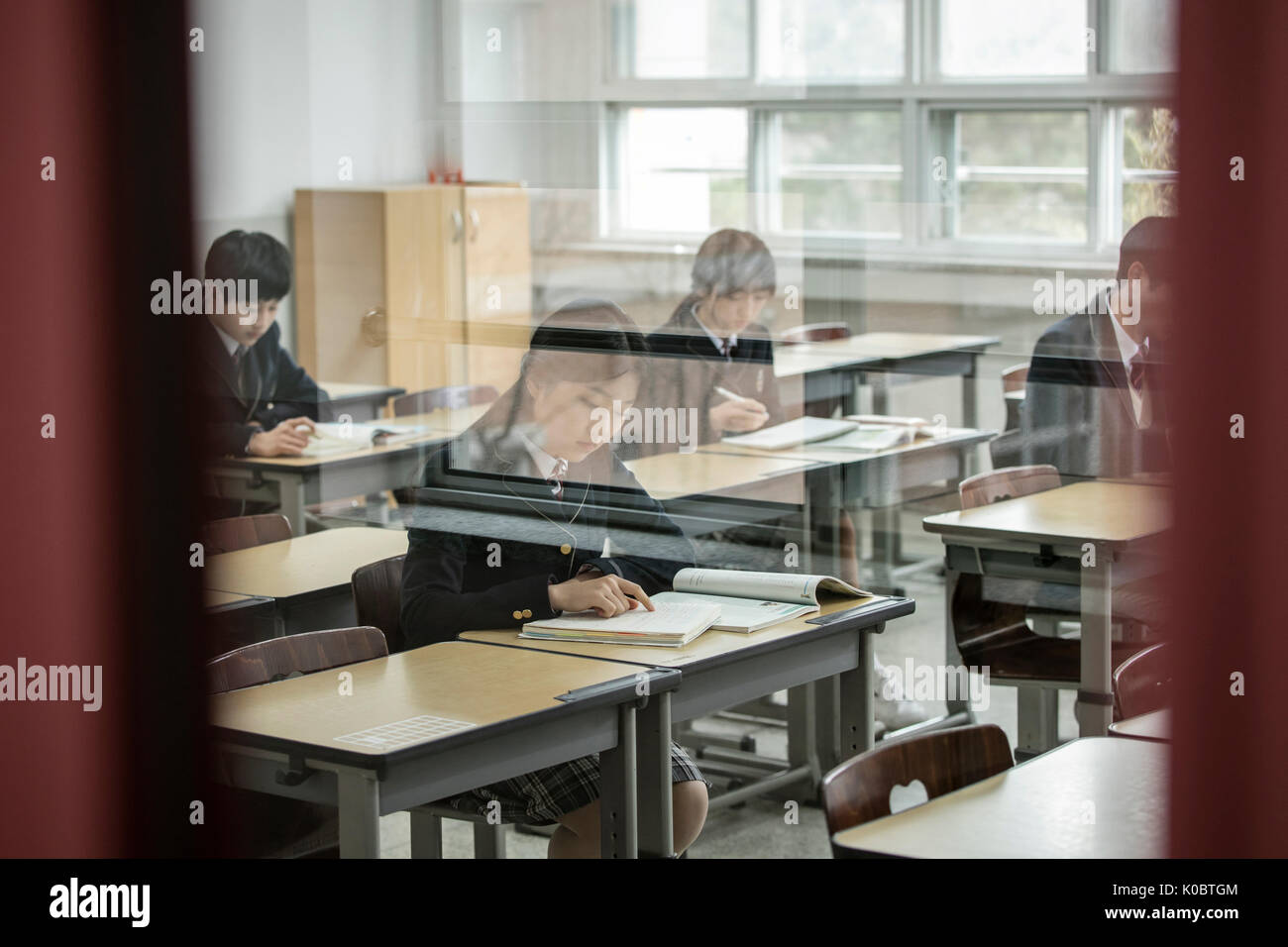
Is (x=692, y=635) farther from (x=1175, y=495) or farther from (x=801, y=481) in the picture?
(x=801, y=481)

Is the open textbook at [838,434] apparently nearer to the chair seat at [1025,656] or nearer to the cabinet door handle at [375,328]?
the chair seat at [1025,656]

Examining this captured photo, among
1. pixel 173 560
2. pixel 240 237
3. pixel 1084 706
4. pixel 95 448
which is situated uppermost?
pixel 240 237

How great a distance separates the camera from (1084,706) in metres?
3.09

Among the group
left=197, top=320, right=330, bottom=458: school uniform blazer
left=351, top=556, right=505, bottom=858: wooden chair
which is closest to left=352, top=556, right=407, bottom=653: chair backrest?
left=351, top=556, right=505, bottom=858: wooden chair

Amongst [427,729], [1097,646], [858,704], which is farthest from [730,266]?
[427,729]

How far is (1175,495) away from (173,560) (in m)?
0.98

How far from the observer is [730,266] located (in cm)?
502

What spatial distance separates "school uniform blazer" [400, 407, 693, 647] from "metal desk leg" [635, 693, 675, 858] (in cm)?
34

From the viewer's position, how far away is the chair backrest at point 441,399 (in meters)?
4.62


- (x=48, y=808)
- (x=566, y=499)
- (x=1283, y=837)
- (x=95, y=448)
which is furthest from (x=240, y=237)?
(x=1283, y=837)

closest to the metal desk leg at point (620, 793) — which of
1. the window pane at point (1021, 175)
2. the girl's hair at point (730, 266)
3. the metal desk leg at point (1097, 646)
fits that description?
the metal desk leg at point (1097, 646)

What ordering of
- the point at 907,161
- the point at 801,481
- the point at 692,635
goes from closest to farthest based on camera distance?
1. the point at 692,635
2. the point at 801,481
3. the point at 907,161

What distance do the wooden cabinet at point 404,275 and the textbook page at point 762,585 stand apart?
2.50 meters

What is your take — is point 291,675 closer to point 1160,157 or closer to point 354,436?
point 1160,157
